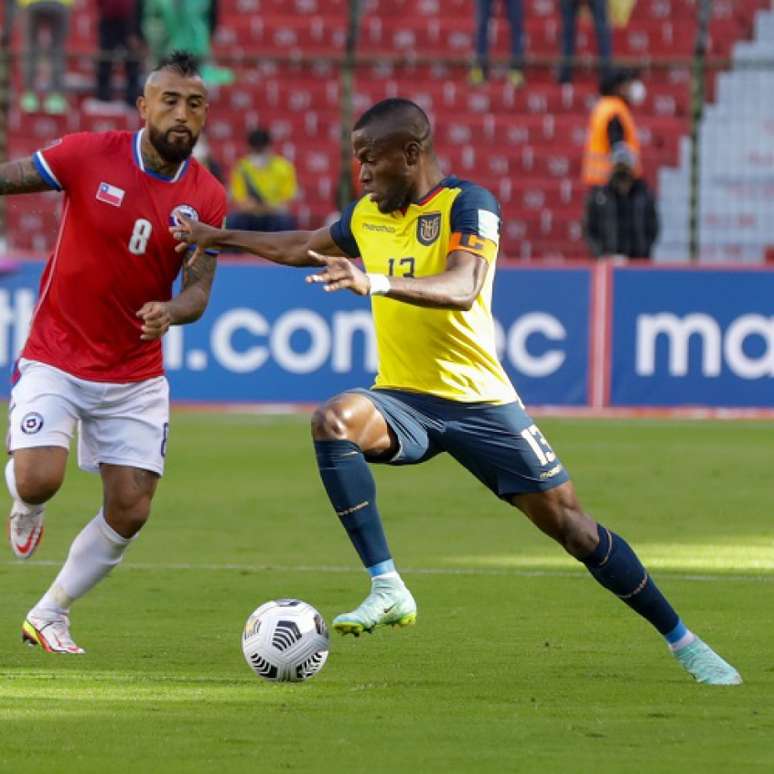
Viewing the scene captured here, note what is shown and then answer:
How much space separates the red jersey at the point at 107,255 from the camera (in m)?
7.92

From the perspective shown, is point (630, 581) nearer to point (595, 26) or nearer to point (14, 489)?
point (14, 489)

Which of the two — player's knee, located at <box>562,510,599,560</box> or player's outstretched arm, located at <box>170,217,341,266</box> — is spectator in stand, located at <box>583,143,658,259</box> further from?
player's knee, located at <box>562,510,599,560</box>

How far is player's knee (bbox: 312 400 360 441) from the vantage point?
7.32 m

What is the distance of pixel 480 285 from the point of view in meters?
7.03

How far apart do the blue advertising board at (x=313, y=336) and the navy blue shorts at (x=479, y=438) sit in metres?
11.4

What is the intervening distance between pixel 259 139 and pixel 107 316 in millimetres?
13643

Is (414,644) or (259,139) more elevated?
(259,139)

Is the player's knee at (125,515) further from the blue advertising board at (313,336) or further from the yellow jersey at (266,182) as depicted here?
the yellow jersey at (266,182)

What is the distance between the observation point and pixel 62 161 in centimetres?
793

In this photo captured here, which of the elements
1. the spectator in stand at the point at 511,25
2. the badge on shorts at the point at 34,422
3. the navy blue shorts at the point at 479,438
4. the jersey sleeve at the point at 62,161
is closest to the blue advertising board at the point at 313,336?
the spectator in stand at the point at 511,25

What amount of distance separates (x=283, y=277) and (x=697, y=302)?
3.78 metres

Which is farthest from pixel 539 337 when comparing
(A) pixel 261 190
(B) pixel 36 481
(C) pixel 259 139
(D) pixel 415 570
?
(B) pixel 36 481

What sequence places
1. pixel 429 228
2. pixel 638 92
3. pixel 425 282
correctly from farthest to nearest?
pixel 638 92 < pixel 429 228 < pixel 425 282

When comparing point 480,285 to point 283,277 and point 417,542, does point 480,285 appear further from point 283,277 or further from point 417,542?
point 283,277
